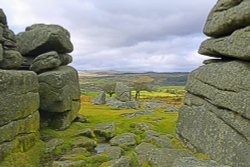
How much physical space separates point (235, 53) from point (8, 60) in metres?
26.5

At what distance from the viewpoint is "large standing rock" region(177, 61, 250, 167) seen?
2530 cm

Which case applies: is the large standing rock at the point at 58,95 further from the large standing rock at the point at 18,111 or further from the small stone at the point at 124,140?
the small stone at the point at 124,140

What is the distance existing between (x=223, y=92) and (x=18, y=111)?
863 inches

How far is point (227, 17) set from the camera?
2912 centimetres

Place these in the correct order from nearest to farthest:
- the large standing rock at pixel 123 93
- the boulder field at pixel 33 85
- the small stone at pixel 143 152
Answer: the small stone at pixel 143 152, the boulder field at pixel 33 85, the large standing rock at pixel 123 93

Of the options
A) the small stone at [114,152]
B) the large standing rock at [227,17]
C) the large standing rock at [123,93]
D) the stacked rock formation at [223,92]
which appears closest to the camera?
the stacked rock formation at [223,92]

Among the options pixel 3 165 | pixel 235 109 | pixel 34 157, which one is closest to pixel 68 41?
pixel 34 157

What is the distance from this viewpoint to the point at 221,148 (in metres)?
27.0

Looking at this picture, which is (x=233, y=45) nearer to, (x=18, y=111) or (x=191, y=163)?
(x=191, y=163)

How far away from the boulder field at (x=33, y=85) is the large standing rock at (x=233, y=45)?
21.4 metres

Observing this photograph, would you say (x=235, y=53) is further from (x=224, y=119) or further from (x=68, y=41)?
(x=68, y=41)

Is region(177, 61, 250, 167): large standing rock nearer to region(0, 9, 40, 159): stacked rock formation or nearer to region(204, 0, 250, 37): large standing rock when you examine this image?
region(204, 0, 250, 37): large standing rock

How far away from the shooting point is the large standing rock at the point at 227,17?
27.0 m

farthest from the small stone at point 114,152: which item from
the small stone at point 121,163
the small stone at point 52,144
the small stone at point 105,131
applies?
the small stone at point 105,131
